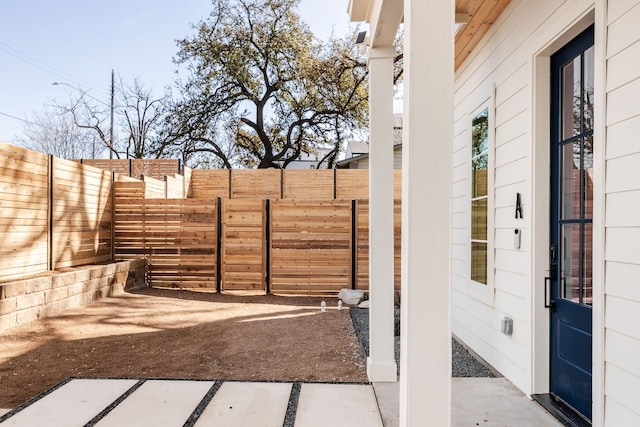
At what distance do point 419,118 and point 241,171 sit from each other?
12.4m

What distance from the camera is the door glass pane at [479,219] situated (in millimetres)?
3670

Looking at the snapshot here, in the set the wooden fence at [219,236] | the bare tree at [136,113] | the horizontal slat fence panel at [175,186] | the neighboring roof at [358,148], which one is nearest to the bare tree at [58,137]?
the bare tree at [136,113]

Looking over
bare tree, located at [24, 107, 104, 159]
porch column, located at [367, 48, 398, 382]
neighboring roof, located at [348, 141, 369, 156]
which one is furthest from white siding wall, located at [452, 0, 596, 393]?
bare tree, located at [24, 107, 104, 159]

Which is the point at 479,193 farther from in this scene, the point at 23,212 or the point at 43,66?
the point at 43,66

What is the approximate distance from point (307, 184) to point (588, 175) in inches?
448

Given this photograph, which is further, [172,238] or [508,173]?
[172,238]

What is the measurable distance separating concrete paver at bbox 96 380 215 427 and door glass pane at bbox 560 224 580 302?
2.30 meters

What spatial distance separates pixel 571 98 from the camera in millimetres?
2529

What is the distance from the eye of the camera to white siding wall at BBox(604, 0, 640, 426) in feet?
5.80

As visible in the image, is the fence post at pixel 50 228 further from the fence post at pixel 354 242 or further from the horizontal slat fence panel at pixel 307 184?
the horizontal slat fence panel at pixel 307 184

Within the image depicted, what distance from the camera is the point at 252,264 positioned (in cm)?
777

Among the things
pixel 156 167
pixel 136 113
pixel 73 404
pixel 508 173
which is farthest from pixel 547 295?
pixel 136 113

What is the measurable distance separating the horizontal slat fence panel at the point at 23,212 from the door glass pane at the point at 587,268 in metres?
6.03

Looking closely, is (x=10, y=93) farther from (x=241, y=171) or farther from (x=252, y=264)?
(x=252, y=264)
